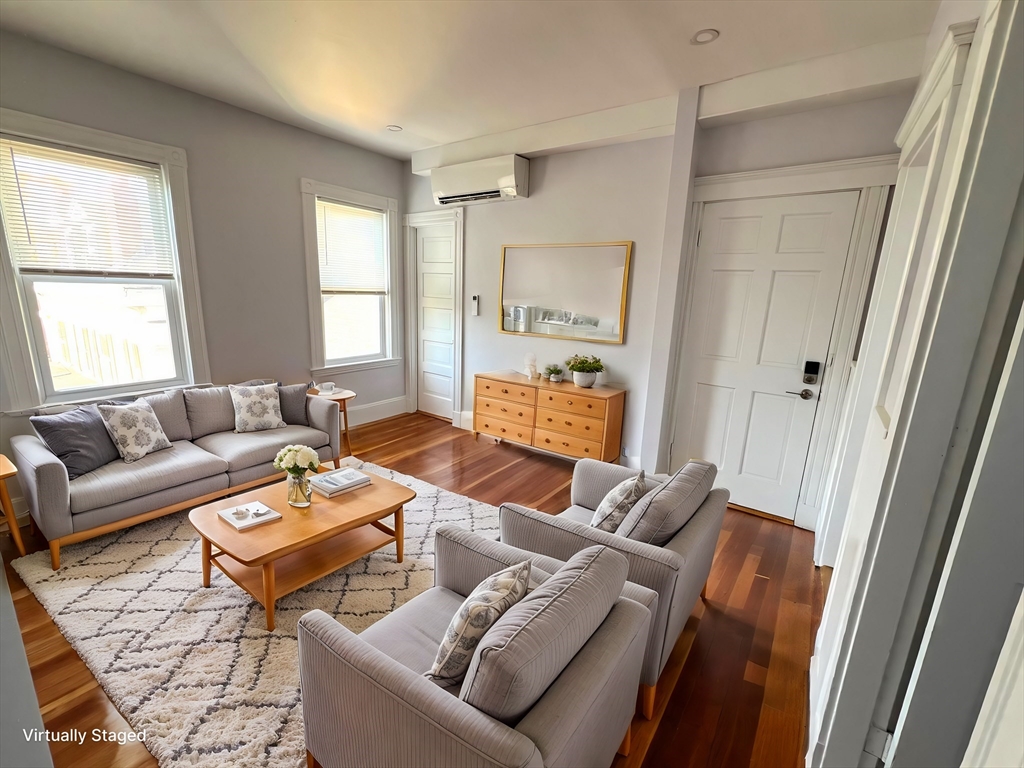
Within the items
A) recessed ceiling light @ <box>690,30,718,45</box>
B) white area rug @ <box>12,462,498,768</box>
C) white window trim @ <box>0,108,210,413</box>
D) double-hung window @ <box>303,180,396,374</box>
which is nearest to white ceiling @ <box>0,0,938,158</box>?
recessed ceiling light @ <box>690,30,718,45</box>

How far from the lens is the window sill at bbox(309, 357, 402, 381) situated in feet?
14.3

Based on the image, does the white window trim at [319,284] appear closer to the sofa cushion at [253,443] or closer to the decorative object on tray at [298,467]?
the sofa cushion at [253,443]

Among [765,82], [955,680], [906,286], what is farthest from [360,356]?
[955,680]

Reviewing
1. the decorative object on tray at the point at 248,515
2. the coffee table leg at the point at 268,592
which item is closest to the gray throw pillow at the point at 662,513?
the coffee table leg at the point at 268,592

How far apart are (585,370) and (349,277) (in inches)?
103

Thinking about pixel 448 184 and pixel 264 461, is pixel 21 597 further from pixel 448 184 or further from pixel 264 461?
pixel 448 184

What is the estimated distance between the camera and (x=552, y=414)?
3795 mm

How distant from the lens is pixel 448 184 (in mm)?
4164

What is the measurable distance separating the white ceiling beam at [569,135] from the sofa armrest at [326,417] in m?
2.52

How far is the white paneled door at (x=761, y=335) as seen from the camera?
2.76 m

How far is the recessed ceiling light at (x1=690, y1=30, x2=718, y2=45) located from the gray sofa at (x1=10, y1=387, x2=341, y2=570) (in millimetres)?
3281

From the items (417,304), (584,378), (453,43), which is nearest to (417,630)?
(584,378)

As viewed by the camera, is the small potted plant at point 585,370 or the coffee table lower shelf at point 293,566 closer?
the coffee table lower shelf at point 293,566

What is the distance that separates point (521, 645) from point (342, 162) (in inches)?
178
